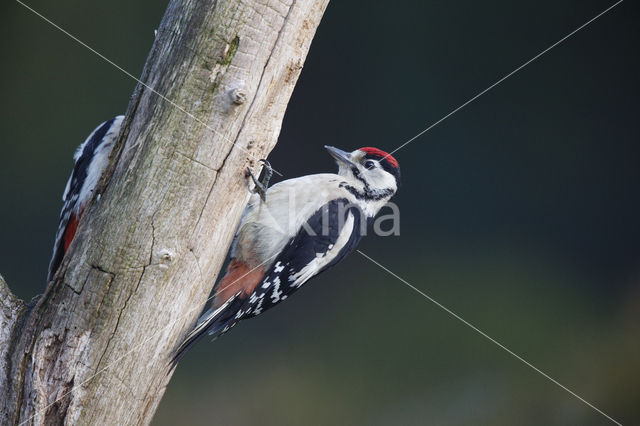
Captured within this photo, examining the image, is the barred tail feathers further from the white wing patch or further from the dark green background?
the dark green background

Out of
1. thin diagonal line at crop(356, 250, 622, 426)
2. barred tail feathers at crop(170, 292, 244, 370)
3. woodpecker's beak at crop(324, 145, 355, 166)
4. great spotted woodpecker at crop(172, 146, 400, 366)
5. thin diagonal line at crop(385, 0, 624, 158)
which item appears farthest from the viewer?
thin diagonal line at crop(356, 250, 622, 426)

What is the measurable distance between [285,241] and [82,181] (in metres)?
0.74

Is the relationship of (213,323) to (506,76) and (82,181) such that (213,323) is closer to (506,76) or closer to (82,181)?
(82,181)

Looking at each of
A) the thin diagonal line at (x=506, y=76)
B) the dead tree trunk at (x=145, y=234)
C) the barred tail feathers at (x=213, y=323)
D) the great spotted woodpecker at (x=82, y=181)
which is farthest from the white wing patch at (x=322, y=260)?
the thin diagonal line at (x=506, y=76)

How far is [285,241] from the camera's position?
6.82ft

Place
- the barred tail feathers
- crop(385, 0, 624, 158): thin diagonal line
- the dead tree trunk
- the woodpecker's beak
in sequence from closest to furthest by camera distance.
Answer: the dead tree trunk, the barred tail feathers, the woodpecker's beak, crop(385, 0, 624, 158): thin diagonal line

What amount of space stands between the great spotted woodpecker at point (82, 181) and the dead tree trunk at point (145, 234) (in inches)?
21.3

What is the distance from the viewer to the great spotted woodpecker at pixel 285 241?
199cm

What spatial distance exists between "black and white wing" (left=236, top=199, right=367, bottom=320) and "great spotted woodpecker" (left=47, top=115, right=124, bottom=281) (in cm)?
67

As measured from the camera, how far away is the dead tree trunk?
143cm

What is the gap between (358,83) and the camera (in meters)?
3.45

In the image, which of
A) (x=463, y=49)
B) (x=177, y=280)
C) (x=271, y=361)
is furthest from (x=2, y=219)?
(x=463, y=49)

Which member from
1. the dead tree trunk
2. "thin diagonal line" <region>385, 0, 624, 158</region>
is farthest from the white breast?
"thin diagonal line" <region>385, 0, 624, 158</region>

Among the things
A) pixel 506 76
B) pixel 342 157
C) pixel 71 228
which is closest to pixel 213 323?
pixel 71 228
